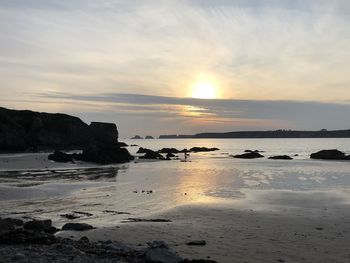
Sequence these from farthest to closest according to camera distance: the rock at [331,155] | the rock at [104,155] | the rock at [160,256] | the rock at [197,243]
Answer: the rock at [331,155]
the rock at [104,155]
the rock at [197,243]
the rock at [160,256]

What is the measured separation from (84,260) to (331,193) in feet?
76.5

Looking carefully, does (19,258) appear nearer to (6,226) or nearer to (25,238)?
(25,238)

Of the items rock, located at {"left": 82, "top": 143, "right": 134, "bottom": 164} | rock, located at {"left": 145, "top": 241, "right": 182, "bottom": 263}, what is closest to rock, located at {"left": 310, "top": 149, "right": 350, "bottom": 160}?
rock, located at {"left": 82, "top": 143, "right": 134, "bottom": 164}

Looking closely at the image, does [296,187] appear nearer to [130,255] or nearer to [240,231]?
[240,231]

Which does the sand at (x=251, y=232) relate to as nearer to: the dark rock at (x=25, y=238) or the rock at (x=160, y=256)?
the rock at (x=160, y=256)

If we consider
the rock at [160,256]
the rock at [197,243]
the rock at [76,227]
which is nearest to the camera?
the rock at [160,256]

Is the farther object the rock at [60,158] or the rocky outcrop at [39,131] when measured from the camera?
the rocky outcrop at [39,131]

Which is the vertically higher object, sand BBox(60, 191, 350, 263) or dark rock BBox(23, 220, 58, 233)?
dark rock BBox(23, 220, 58, 233)

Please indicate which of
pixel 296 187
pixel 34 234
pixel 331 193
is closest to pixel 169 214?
pixel 34 234

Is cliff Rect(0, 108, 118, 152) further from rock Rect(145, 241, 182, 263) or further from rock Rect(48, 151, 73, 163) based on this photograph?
rock Rect(145, 241, 182, 263)

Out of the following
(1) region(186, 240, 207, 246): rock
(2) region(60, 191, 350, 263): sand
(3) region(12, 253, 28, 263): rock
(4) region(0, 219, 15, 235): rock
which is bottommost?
(2) region(60, 191, 350, 263): sand

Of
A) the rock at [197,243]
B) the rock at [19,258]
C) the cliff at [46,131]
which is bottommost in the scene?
the rock at [197,243]

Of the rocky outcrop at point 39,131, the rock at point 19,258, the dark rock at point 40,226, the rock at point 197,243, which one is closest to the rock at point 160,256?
the rock at point 197,243

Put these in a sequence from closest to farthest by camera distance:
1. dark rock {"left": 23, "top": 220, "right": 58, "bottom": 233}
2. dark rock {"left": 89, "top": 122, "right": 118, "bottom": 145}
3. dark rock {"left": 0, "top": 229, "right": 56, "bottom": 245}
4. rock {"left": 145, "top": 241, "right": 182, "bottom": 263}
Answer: rock {"left": 145, "top": 241, "right": 182, "bottom": 263} → dark rock {"left": 0, "top": 229, "right": 56, "bottom": 245} → dark rock {"left": 23, "top": 220, "right": 58, "bottom": 233} → dark rock {"left": 89, "top": 122, "right": 118, "bottom": 145}
